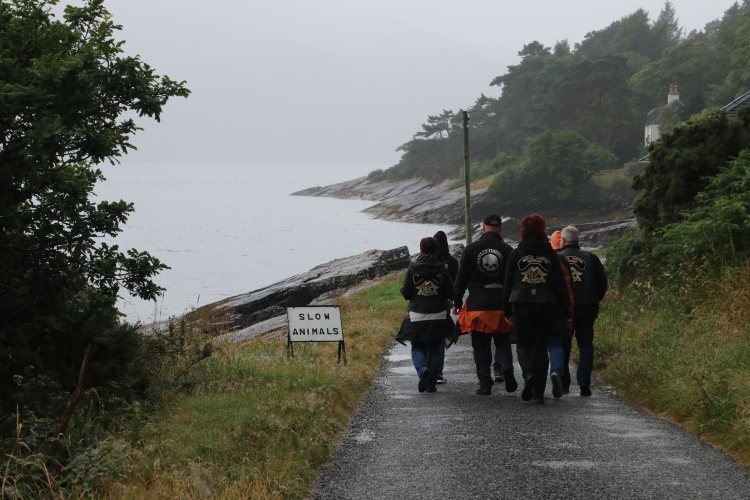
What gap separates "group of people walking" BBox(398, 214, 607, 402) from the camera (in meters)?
9.34

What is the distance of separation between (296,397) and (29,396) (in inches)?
108

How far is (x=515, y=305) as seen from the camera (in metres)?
9.41

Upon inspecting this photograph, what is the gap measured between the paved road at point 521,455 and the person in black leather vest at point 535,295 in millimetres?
470

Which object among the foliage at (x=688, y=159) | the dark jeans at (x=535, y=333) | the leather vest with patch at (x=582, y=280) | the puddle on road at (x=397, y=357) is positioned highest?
the foliage at (x=688, y=159)

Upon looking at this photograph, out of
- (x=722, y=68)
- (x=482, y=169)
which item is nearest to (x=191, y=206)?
(x=482, y=169)

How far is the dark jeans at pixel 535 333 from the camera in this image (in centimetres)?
932

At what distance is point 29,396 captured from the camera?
793 cm

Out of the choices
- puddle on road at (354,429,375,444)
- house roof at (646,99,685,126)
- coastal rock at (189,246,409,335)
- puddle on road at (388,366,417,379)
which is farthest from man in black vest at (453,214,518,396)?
house roof at (646,99,685,126)

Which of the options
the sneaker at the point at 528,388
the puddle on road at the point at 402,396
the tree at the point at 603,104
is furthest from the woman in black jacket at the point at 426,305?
the tree at the point at 603,104

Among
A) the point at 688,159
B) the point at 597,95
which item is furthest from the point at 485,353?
the point at 597,95

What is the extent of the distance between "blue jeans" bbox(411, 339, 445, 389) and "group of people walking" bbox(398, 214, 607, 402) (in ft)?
0.04

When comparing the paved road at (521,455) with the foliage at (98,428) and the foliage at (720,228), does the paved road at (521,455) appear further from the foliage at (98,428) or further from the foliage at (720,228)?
the foliage at (720,228)

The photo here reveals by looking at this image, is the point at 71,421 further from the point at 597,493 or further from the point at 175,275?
the point at 175,275

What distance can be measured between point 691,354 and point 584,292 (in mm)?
1408
